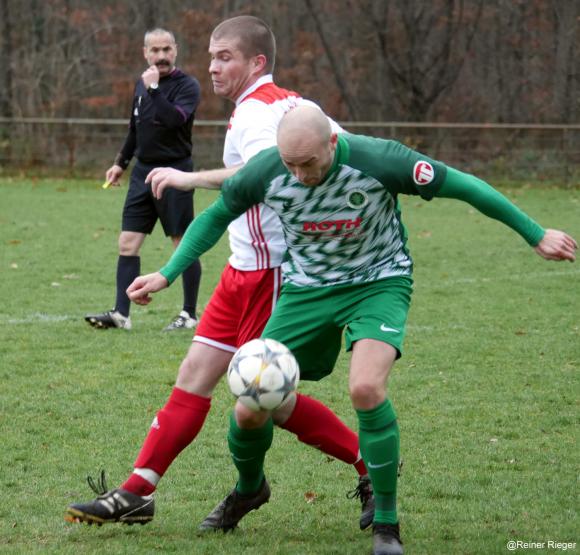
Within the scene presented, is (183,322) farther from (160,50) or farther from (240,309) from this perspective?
(240,309)

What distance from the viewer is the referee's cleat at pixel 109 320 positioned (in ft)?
28.6

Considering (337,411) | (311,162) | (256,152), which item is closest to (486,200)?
(311,162)

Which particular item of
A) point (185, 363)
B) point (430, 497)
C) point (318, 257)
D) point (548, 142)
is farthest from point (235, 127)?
point (548, 142)

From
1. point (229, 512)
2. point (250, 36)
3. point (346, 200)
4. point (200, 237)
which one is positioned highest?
point (250, 36)

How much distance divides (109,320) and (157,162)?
1.39 m

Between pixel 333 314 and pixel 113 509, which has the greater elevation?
pixel 333 314

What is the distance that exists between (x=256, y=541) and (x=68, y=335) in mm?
4443

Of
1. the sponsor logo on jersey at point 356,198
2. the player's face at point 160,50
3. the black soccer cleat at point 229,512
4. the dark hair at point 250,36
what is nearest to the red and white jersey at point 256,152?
the dark hair at point 250,36

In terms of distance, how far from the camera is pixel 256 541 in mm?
4352

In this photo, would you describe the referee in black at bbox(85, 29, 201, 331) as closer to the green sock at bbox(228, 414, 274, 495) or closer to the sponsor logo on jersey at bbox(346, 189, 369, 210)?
the green sock at bbox(228, 414, 274, 495)

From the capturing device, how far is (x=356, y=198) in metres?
4.18

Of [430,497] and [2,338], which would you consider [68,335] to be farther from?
[430,497]

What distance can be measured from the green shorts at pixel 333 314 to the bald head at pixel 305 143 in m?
0.52

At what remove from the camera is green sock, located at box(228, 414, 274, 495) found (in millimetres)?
4414
